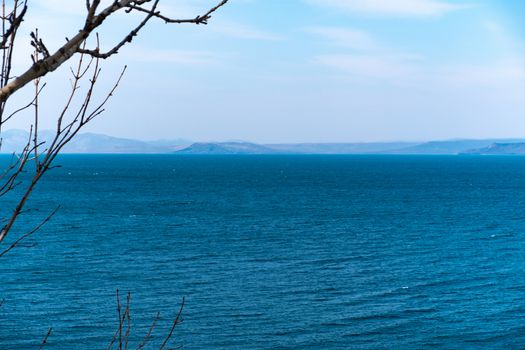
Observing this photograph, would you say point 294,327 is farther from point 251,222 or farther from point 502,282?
point 251,222

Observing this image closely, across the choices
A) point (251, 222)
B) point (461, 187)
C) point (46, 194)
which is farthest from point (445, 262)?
point (461, 187)

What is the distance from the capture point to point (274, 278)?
4372 centimetres

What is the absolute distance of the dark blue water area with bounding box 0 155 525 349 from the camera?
3244 centimetres

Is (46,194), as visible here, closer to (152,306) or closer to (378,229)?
(378,229)

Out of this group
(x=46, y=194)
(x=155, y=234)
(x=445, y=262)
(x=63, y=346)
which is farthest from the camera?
(x=46, y=194)

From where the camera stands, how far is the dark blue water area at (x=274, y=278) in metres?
32.4

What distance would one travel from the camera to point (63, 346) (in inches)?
1180

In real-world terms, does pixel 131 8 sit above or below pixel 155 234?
above

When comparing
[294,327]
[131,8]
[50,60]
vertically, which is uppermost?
[131,8]

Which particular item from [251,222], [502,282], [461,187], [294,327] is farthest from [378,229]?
[461,187]

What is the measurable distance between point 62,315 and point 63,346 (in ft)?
15.0

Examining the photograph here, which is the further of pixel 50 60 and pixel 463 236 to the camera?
pixel 463 236

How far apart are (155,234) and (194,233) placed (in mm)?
3843

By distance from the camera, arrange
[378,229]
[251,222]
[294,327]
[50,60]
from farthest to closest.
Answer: [251,222] < [378,229] < [294,327] < [50,60]
